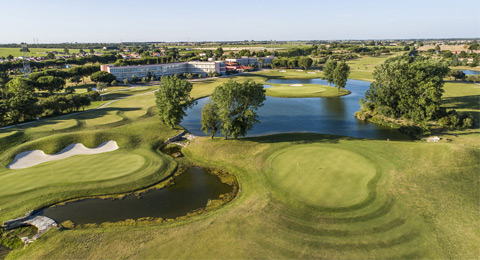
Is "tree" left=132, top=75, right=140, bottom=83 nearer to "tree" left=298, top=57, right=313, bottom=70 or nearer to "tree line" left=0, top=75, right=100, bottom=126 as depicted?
"tree line" left=0, top=75, right=100, bottom=126

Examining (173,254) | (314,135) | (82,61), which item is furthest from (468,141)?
(82,61)

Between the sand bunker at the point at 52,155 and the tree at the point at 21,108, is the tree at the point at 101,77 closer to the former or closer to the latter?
the tree at the point at 21,108

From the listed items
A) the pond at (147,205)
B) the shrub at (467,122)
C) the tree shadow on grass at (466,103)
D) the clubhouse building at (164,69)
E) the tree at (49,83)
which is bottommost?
the pond at (147,205)

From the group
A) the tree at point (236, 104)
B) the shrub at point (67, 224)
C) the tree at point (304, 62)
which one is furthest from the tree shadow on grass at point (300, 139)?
the tree at point (304, 62)

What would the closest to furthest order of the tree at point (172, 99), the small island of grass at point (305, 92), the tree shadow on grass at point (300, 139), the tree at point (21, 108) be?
the tree shadow on grass at point (300, 139)
the tree at point (172, 99)
the tree at point (21, 108)
the small island of grass at point (305, 92)

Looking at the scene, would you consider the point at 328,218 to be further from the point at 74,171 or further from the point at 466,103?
the point at 466,103

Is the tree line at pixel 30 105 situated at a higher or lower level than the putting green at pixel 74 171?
higher

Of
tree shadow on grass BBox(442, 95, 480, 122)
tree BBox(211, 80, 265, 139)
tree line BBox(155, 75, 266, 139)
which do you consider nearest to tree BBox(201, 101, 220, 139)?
tree line BBox(155, 75, 266, 139)
